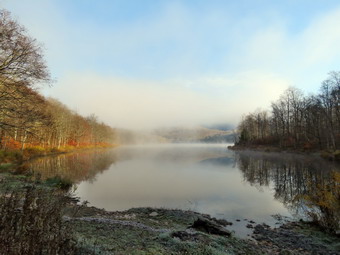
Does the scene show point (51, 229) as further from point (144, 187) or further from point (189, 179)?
point (189, 179)

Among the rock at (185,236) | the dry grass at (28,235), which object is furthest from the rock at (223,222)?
the dry grass at (28,235)

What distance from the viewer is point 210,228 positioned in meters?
9.41

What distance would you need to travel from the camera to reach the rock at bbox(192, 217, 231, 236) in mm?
9109

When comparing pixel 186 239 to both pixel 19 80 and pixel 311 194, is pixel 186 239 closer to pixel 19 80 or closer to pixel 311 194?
pixel 311 194

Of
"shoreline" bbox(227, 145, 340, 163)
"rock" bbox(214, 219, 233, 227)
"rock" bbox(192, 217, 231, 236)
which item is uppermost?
"shoreline" bbox(227, 145, 340, 163)

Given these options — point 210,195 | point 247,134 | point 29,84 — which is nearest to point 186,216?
point 210,195

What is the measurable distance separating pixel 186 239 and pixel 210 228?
283 cm

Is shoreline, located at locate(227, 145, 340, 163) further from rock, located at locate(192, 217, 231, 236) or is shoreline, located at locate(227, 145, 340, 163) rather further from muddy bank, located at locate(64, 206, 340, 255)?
rock, located at locate(192, 217, 231, 236)

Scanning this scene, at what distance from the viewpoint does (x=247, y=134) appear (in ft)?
275

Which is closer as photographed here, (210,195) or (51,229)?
(51,229)

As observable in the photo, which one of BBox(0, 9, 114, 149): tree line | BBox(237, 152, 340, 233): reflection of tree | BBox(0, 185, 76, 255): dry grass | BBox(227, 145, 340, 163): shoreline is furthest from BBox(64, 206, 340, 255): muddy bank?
BBox(227, 145, 340, 163): shoreline

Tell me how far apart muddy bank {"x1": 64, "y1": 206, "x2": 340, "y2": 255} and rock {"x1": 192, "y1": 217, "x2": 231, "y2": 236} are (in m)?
0.04

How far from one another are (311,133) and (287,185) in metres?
38.9

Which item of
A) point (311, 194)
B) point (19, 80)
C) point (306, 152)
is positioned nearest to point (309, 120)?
point (306, 152)
